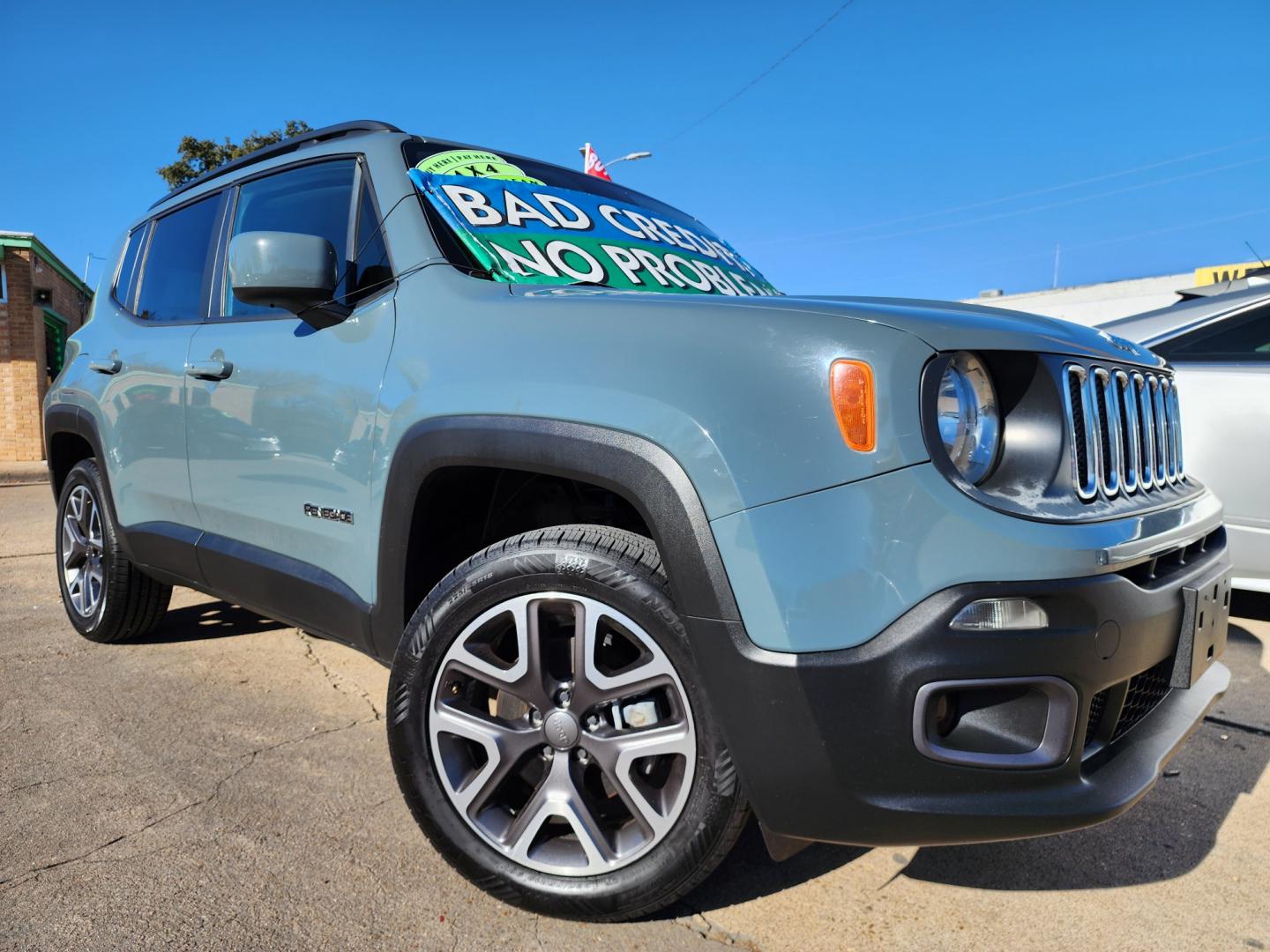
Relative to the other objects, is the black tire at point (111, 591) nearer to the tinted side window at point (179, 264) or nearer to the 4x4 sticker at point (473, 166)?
the tinted side window at point (179, 264)

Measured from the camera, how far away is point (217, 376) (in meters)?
2.83

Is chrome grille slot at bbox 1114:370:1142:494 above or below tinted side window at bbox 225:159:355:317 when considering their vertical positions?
below

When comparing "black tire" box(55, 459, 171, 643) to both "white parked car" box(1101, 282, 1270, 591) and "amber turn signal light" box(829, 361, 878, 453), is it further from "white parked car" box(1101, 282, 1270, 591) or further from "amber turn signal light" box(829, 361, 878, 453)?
"white parked car" box(1101, 282, 1270, 591)

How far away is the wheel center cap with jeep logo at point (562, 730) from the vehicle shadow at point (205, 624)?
7.83ft

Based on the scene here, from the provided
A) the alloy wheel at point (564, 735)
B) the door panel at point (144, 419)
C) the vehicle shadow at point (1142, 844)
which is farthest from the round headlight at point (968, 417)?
the door panel at point (144, 419)

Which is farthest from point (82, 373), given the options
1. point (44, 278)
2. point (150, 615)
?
point (44, 278)

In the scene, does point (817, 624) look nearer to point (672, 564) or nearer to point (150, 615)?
point (672, 564)

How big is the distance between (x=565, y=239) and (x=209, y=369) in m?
1.20

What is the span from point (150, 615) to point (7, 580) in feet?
6.89

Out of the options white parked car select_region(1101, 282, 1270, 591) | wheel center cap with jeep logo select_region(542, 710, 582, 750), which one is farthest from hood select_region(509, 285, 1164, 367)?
white parked car select_region(1101, 282, 1270, 591)

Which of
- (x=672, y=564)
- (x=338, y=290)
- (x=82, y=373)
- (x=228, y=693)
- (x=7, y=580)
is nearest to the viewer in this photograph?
(x=672, y=564)

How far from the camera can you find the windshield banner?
7.99 feet

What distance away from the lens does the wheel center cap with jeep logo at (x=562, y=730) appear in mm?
1882

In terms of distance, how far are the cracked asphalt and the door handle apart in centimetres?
111
